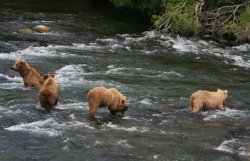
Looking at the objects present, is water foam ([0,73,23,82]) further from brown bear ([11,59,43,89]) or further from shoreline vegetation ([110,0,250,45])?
shoreline vegetation ([110,0,250,45])

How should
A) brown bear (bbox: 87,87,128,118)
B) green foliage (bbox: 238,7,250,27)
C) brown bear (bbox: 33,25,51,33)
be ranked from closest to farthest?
brown bear (bbox: 87,87,128,118) < green foliage (bbox: 238,7,250,27) < brown bear (bbox: 33,25,51,33)

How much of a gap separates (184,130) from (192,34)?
A: 13542mm

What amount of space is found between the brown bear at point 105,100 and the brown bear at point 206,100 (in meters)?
1.84

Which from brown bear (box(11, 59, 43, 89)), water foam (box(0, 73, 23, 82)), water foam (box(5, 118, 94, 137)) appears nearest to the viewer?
water foam (box(5, 118, 94, 137))

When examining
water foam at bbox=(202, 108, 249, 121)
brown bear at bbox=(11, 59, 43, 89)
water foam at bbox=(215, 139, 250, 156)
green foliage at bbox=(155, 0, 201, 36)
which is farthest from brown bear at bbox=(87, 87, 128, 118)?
green foliage at bbox=(155, 0, 201, 36)

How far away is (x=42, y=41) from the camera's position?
75.2 feet

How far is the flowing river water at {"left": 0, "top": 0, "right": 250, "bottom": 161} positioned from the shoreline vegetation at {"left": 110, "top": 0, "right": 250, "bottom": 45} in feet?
2.19

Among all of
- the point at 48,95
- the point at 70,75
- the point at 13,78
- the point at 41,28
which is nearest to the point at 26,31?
the point at 41,28

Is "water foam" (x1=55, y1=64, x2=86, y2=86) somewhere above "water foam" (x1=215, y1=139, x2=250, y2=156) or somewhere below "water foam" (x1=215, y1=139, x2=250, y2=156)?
above

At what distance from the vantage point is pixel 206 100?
13930mm

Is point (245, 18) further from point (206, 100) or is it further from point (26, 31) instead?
point (206, 100)

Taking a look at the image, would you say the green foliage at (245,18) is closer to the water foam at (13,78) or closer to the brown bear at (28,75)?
the water foam at (13,78)

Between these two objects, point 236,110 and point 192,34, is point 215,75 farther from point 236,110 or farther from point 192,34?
point 192,34

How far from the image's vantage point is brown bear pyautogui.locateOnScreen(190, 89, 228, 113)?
13750mm
